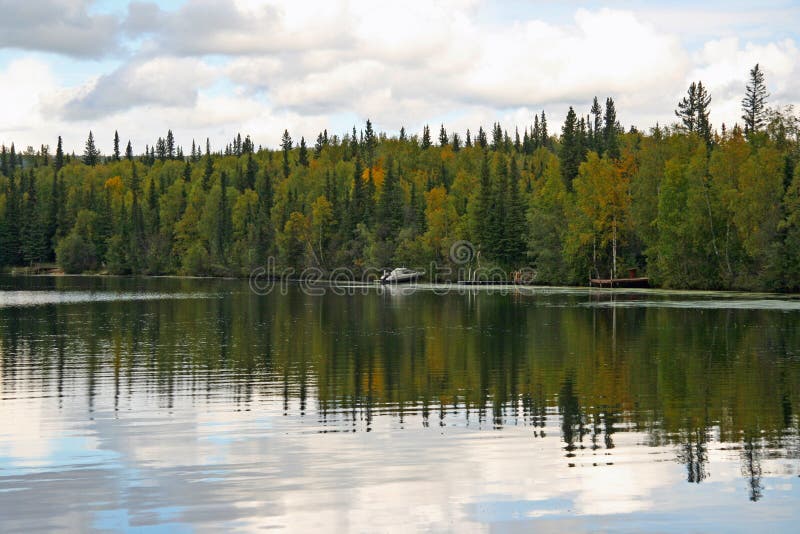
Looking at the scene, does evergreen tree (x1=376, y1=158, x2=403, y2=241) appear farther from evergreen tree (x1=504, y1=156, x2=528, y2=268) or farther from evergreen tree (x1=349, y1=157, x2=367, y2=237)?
evergreen tree (x1=504, y1=156, x2=528, y2=268)

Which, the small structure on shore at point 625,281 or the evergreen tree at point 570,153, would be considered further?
the evergreen tree at point 570,153

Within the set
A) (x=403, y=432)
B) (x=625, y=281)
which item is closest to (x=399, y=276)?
(x=625, y=281)

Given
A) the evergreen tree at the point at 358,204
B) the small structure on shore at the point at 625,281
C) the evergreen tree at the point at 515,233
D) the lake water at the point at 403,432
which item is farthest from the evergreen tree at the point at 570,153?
the lake water at the point at 403,432

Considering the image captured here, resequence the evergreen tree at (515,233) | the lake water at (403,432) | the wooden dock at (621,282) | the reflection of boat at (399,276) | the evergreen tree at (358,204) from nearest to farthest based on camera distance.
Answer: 1. the lake water at (403,432)
2. the wooden dock at (621,282)
3. the evergreen tree at (515,233)
4. the reflection of boat at (399,276)
5. the evergreen tree at (358,204)

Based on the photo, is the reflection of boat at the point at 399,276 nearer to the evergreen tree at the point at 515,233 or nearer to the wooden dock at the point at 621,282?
the evergreen tree at the point at 515,233

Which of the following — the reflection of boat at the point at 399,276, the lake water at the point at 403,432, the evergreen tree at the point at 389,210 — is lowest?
the lake water at the point at 403,432

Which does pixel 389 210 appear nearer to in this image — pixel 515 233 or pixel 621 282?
pixel 515 233

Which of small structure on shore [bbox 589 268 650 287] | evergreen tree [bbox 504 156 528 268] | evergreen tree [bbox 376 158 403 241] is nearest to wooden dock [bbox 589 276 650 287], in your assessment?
small structure on shore [bbox 589 268 650 287]

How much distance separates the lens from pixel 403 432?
78.1 feet

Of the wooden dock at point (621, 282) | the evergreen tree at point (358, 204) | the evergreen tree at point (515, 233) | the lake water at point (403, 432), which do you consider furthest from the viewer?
the evergreen tree at point (358, 204)

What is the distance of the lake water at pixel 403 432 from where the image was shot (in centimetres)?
1638

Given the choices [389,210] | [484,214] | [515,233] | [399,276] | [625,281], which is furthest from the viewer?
[389,210]

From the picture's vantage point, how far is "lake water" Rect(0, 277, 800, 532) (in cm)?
1638

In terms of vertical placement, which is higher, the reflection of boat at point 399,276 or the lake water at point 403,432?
the reflection of boat at point 399,276
